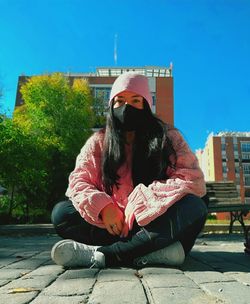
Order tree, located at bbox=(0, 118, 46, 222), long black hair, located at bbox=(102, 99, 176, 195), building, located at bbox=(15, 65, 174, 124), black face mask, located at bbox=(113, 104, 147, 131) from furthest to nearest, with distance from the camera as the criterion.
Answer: building, located at bbox=(15, 65, 174, 124)
tree, located at bbox=(0, 118, 46, 222)
black face mask, located at bbox=(113, 104, 147, 131)
long black hair, located at bbox=(102, 99, 176, 195)

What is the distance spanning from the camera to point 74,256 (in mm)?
2395

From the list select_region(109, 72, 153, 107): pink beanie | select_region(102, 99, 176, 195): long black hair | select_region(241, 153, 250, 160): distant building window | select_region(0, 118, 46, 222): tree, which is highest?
select_region(241, 153, 250, 160): distant building window

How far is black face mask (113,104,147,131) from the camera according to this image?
2.85 meters

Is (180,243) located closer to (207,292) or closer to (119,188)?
(119,188)

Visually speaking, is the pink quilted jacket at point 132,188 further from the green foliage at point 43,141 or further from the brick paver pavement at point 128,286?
the green foliage at point 43,141

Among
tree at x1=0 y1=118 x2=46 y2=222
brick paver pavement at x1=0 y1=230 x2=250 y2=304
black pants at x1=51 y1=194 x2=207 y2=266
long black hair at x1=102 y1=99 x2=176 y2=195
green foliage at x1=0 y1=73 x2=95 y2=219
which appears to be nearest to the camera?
brick paver pavement at x1=0 y1=230 x2=250 y2=304

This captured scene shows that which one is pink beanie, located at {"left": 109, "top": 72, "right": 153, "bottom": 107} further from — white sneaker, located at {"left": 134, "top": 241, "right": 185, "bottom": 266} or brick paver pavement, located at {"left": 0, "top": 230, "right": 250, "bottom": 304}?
brick paver pavement, located at {"left": 0, "top": 230, "right": 250, "bottom": 304}

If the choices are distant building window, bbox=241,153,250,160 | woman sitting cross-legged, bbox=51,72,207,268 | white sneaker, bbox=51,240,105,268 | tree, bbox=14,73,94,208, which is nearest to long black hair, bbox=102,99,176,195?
woman sitting cross-legged, bbox=51,72,207,268

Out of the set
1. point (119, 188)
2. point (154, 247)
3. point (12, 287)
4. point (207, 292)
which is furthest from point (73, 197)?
point (207, 292)

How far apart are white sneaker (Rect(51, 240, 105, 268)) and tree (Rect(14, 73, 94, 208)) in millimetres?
18206

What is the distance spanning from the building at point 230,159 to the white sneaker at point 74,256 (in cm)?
9792

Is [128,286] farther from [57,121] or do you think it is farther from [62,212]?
[57,121]

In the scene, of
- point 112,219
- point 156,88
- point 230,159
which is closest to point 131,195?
point 112,219

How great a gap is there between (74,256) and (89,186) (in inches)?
18.7
